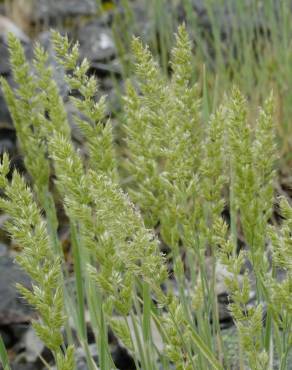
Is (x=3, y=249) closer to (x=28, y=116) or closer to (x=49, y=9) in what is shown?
(x=28, y=116)

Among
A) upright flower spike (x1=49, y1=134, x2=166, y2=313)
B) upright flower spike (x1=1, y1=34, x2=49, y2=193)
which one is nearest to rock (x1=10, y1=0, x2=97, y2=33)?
upright flower spike (x1=1, y1=34, x2=49, y2=193)

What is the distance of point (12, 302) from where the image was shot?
8.55ft

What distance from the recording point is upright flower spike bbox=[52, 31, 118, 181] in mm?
1165

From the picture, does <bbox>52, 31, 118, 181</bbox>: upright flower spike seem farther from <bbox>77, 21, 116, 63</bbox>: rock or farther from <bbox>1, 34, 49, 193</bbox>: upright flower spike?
<bbox>77, 21, 116, 63</bbox>: rock

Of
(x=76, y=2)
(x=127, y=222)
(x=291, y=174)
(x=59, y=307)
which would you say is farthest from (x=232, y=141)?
(x=76, y=2)

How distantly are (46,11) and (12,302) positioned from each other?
12.9 feet

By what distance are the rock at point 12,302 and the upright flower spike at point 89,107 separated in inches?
53.9

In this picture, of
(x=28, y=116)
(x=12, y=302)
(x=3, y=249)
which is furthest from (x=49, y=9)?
(x=28, y=116)

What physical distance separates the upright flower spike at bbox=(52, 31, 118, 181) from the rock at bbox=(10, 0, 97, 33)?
4.94 metres

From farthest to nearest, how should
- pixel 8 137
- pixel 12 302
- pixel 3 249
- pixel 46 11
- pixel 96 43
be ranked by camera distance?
pixel 46 11 < pixel 96 43 < pixel 8 137 < pixel 3 249 < pixel 12 302

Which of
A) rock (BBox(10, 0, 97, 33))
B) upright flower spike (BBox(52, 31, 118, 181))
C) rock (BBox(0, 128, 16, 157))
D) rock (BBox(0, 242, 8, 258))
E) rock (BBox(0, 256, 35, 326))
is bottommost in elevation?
rock (BBox(0, 256, 35, 326))

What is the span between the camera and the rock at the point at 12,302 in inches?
101

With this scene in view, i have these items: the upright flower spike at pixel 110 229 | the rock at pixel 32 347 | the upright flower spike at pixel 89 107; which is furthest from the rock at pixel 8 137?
the upright flower spike at pixel 110 229

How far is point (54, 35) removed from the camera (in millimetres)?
1193
